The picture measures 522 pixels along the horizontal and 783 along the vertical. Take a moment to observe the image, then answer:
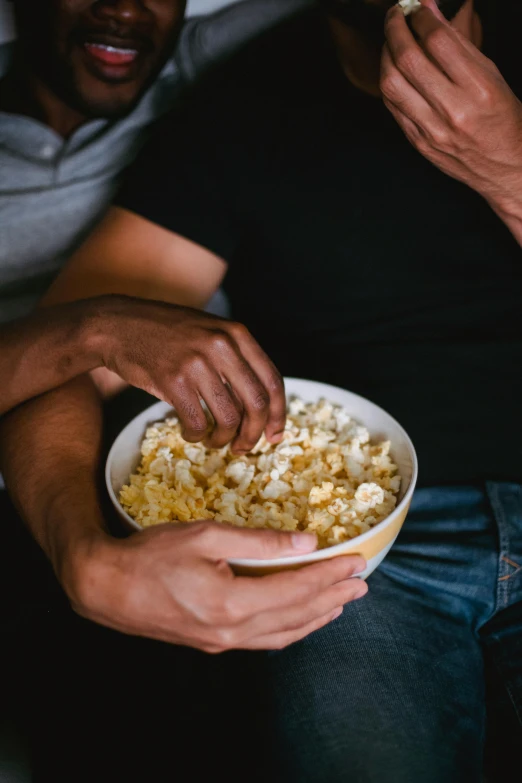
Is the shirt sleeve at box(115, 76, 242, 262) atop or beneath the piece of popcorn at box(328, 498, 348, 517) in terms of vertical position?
atop

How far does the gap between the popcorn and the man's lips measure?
0.88m

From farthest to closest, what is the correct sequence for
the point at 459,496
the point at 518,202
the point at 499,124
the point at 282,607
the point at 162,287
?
the point at 162,287
the point at 459,496
the point at 518,202
the point at 499,124
the point at 282,607

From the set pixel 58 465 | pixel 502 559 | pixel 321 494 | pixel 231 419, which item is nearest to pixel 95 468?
pixel 58 465

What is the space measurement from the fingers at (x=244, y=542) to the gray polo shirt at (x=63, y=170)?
96 centimetres

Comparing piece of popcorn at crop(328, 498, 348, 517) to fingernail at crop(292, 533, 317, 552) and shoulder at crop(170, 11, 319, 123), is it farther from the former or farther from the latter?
shoulder at crop(170, 11, 319, 123)

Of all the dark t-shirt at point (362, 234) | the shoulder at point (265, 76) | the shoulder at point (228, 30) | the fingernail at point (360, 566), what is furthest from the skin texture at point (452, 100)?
the shoulder at point (228, 30)

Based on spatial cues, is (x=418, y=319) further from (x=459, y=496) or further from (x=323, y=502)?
(x=323, y=502)

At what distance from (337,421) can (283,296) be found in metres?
0.38

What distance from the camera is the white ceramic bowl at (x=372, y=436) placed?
73cm

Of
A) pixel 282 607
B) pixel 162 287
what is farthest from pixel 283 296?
pixel 282 607

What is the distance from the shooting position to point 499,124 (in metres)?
0.85

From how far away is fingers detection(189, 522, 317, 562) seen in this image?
2.28 feet

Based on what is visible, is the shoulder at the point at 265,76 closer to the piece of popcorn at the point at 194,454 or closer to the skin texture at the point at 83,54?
the skin texture at the point at 83,54

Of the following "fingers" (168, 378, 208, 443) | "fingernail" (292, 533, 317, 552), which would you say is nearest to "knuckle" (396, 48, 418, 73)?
"fingers" (168, 378, 208, 443)
